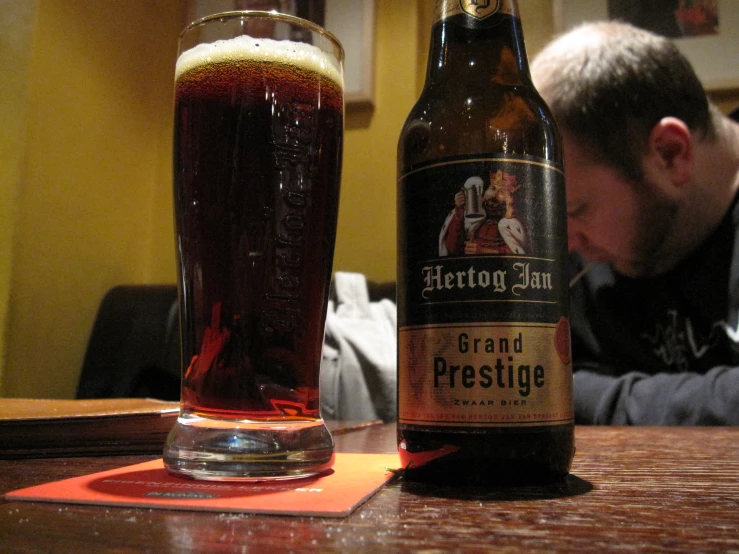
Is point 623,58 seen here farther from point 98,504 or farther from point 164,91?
point 164,91

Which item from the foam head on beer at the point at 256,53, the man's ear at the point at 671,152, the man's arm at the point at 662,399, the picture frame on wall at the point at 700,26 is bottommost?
the man's arm at the point at 662,399

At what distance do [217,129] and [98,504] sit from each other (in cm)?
29

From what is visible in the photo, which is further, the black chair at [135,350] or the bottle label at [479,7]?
the black chair at [135,350]

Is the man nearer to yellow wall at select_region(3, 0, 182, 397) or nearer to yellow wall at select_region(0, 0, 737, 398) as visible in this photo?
yellow wall at select_region(0, 0, 737, 398)

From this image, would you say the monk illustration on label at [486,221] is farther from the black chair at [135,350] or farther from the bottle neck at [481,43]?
the black chair at [135,350]

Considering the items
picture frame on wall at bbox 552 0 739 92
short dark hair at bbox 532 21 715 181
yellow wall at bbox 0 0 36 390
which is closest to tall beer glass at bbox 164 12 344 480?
short dark hair at bbox 532 21 715 181

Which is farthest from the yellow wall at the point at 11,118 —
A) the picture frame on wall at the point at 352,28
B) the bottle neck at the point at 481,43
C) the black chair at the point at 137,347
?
the bottle neck at the point at 481,43

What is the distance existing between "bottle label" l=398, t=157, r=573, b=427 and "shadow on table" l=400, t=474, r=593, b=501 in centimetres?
4

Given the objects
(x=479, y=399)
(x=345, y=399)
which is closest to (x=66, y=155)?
(x=345, y=399)

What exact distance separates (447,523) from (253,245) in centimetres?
26

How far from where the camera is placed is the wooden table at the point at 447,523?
0.91 feet

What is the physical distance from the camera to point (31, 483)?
1.45 ft

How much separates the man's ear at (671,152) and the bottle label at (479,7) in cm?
101

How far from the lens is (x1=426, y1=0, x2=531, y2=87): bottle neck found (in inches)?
23.1
